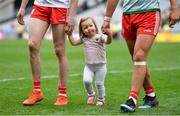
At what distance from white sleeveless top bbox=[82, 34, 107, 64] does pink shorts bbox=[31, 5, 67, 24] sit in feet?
1.63

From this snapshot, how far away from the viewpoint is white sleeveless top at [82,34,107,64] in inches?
336

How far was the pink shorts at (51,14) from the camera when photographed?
851 centimetres

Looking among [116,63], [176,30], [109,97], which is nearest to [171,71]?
[116,63]

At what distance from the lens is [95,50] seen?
855 cm

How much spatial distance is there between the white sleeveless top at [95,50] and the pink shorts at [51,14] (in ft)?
1.63

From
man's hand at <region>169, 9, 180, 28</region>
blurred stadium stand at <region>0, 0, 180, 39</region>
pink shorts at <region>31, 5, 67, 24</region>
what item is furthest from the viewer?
blurred stadium stand at <region>0, 0, 180, 39</region>

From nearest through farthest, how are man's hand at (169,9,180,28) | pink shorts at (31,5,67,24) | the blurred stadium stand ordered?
1. man's hand at (169,9,180,28)
2. pink shorts at (31,5,67,24)
3. the blurred stadium stand

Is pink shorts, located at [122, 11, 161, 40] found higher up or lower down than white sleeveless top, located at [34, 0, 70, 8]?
lower down

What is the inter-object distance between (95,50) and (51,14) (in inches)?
31.6

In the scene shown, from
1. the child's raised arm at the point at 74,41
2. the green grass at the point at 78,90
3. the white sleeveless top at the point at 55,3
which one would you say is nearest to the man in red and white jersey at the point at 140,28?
the green grass at the point at 78,90

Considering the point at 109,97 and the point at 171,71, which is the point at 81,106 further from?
the point at 171,71

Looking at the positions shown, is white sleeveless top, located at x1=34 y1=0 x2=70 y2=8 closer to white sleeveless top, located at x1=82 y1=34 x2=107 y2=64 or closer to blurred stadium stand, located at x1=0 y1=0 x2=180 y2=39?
white sleeveless top, located at x1=82 y1=34 x2=107 y2=64

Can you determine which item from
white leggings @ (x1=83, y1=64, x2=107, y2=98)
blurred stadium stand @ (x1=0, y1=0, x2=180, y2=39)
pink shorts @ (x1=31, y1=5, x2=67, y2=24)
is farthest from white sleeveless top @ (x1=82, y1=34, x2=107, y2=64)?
blurred stadium stand @ (x1=0, y1=0, x2=180, y2=39)

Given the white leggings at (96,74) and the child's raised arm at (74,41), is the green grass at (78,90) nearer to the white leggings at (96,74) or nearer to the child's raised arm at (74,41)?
the white leggings at (96,74)
